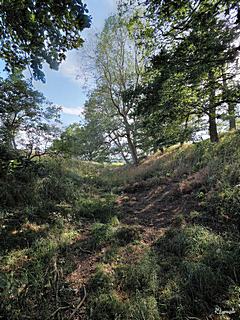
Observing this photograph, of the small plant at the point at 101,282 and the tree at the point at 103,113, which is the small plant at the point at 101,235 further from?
the tree at the point at 103,113

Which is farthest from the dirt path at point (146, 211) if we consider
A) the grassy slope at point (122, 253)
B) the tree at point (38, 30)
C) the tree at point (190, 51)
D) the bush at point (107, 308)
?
the tree at point (38, 30)

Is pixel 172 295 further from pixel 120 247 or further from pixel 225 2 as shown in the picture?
pixel 225 2

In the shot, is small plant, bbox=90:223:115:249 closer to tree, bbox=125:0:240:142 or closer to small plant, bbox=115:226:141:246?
small plant, bbox=115:226:141:246

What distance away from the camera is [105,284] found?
9.19 ft

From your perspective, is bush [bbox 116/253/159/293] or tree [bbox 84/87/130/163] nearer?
bush [bbox 116/253/159/293]

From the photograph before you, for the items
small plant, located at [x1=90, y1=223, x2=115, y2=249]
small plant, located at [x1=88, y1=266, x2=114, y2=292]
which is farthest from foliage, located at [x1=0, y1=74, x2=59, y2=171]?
small plant, located at [x1=88, y1=266, x2=114, y2=292]

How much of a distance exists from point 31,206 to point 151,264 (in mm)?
3362

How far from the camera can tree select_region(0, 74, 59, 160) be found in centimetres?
495

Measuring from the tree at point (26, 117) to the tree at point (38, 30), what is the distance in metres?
1.91

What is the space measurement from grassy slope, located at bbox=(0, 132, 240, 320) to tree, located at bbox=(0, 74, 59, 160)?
1.20 m

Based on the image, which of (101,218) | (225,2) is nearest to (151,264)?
(101,218)

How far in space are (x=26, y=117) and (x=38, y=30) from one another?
4490mm

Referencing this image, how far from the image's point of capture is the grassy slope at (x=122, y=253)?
7.98 feet

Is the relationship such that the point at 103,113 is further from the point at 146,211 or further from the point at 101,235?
the point at 101,235
